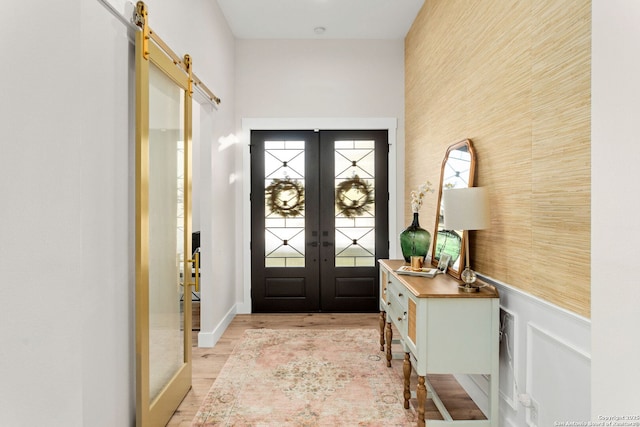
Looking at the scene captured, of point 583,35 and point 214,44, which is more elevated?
point 214,44

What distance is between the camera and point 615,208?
817 mm

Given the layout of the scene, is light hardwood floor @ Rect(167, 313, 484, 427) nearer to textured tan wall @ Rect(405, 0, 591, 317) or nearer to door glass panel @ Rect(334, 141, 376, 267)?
door glass panel @ Rect(334, 141, 376, 267)

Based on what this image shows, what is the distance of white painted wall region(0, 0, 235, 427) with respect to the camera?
1.10m

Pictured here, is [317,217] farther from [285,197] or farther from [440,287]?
[440,287]

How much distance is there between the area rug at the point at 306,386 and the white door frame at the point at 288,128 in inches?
42.4

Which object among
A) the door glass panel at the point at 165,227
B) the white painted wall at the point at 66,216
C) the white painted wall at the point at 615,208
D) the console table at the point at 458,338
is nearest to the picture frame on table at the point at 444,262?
the console table at the point at 458,338

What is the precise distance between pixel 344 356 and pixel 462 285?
1.44 m

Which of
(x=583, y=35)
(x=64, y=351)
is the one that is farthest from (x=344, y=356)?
(x=583, y=35)

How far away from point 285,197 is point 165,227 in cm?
236

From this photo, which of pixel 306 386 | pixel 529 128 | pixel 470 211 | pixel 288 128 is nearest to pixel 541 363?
pixel 470 211

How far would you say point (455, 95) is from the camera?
2.78m

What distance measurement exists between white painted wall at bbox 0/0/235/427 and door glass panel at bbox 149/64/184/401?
0.19 meters

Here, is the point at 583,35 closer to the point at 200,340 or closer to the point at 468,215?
the point at 468,215

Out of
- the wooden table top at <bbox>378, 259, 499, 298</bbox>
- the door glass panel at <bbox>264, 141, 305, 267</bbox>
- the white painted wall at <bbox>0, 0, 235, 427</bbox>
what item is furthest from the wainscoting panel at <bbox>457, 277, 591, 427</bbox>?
the door glass panel at <bbox>264, 141, 305, 267</bbox>
